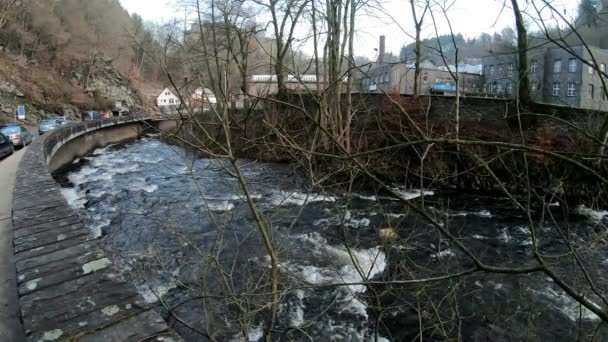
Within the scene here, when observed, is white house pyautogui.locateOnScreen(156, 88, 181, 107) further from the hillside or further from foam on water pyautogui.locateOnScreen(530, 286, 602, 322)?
the hillside

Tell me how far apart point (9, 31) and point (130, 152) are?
34799mm

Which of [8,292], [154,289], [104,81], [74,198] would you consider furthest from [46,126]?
[104,81]

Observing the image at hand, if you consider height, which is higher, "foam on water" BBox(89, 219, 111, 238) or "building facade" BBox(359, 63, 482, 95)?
"building facade" BBox(359, 63, 482, 95)

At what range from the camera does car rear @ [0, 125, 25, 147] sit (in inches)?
827

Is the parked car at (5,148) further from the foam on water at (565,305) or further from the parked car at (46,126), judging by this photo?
the foam on water at (565,305)

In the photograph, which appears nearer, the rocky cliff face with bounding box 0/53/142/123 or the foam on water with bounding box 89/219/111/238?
the foam on water with bounding box 89/219/111/238

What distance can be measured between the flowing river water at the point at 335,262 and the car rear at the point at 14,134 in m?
8.27

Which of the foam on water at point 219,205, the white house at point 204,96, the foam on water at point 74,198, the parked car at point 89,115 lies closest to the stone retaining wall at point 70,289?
the white house at point 204,96

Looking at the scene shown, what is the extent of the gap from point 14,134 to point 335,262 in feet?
69.0

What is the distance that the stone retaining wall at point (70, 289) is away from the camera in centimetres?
215

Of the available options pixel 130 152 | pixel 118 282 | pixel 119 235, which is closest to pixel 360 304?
pixel 118 282

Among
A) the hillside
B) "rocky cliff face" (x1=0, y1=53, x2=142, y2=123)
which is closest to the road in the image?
"rocky cliff face" (x1=0, y1=53, x2=142, y2=123)

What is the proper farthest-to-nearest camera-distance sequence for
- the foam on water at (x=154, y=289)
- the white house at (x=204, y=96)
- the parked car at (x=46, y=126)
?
the parked car at (x=46, y=126), the foam on water at (x=154, y=289), the white house at (x=204, y=96)

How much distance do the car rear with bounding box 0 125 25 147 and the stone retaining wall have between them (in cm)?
2064
